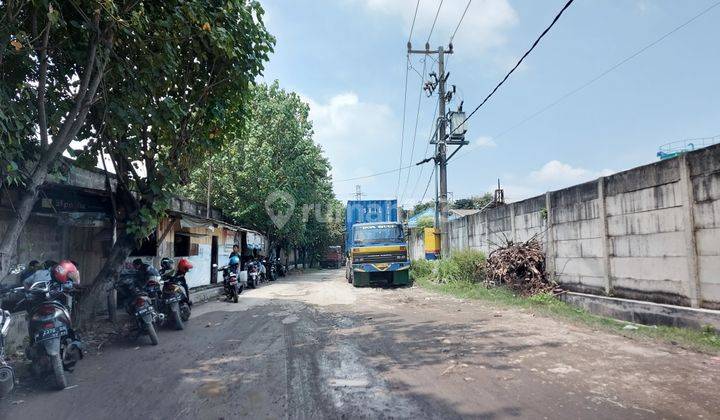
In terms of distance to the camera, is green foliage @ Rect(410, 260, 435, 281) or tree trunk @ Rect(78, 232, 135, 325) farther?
green foliage @ Rect(410, 260, 435, 281)

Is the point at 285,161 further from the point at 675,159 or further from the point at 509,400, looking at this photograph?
the point at 509,400

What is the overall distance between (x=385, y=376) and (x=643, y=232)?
567 centimetres

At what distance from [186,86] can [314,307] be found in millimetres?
5885

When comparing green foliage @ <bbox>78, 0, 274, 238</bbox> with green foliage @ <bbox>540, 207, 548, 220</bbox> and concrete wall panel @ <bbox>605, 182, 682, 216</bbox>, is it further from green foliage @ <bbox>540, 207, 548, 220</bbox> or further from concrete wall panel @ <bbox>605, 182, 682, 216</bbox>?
green foliage @ <bbox>540, 207, 548, 220</bbox>

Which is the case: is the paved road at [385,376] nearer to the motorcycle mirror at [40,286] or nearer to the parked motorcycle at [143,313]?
the parked motorcycle at [143,313]

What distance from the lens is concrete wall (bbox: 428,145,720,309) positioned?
21.9ft

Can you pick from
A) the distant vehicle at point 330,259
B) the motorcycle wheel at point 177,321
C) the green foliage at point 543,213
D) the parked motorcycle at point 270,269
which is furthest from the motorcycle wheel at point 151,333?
the distant vehicle at point 330,259

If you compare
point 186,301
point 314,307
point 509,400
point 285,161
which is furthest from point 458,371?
point 285,161

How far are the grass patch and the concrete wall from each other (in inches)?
19.9

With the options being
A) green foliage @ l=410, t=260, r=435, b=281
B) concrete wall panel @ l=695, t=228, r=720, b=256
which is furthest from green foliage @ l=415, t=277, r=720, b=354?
green foliage @ l=410, t=260, r=435, b=281

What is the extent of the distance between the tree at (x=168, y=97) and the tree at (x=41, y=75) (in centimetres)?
40

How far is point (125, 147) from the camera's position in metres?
7.34

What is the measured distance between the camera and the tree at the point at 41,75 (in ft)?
16.9

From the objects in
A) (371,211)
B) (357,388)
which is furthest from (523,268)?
(371,211)
